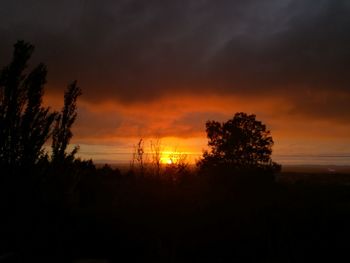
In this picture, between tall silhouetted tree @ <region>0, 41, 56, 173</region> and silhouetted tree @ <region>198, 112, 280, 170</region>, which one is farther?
silhouetted tree @ <region>198, 112, 280, 170</region>

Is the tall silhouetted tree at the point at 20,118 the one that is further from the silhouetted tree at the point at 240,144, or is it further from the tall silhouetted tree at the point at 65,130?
the silhouetted tree at the point at 240,144

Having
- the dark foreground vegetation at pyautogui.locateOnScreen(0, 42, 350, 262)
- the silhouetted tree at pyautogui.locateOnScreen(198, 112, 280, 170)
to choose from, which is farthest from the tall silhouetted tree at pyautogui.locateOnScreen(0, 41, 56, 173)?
the silhouetted tree at pyautogui.locateOnScreen(198, 112, 280, 170)

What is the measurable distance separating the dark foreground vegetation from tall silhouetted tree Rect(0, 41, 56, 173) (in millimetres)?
39

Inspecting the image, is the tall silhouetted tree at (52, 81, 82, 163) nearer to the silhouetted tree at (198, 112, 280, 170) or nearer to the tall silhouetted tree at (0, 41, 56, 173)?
the tall silhouetted tree at (0, 41, 56, 173)

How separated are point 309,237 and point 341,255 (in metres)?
1.66

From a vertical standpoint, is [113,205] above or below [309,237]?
above

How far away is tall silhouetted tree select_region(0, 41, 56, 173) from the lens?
14914 mm

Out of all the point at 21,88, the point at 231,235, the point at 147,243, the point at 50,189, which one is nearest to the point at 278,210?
the point at 231,235

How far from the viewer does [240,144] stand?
39.2 metres

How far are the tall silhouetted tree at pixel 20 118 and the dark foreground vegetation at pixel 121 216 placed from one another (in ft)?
0.13

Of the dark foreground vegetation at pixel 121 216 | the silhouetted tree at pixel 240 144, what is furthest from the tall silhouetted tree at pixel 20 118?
the silhouetted tree at pixel 240 144

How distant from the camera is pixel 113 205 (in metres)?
16.0

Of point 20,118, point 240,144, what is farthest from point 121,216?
point 240,144

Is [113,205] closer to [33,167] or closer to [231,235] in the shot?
[33,167]
